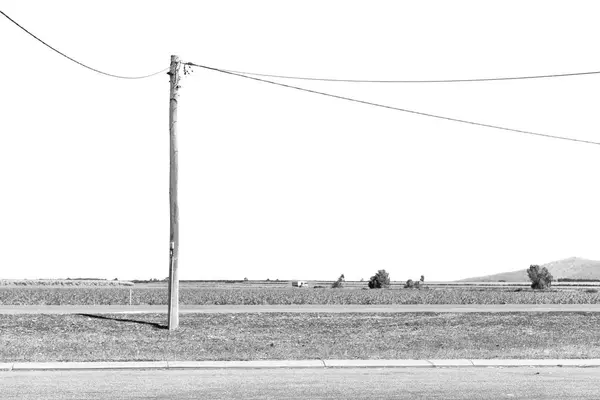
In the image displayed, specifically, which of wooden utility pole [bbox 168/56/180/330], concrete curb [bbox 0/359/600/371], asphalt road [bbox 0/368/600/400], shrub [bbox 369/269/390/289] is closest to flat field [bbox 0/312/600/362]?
concrete curb [bbox 0/359/600/371]

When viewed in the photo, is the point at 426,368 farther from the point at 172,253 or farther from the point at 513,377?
the point at 172,253

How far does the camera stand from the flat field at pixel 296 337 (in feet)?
70.1

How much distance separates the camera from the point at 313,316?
2897 cm

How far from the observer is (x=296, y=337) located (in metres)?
24.1

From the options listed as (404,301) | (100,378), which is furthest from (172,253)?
(404,301)

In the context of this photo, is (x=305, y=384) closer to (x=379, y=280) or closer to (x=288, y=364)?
(x=288, y=364)

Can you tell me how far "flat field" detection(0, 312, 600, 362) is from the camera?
21.4m

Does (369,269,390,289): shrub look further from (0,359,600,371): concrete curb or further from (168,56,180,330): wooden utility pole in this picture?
(0,359,600,371): concrete curb

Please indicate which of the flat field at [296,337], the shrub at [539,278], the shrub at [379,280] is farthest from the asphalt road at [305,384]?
the shrub at [539,278]

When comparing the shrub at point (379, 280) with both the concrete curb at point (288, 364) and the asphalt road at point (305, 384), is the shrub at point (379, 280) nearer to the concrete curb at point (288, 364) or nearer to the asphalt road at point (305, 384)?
the concrete curb at point (288, 364)

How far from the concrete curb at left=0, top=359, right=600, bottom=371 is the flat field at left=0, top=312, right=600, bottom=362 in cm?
100

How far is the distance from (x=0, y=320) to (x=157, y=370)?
10266mm

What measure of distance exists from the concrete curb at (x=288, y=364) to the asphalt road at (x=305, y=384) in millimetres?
971

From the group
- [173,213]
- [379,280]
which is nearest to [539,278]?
[379,280]
